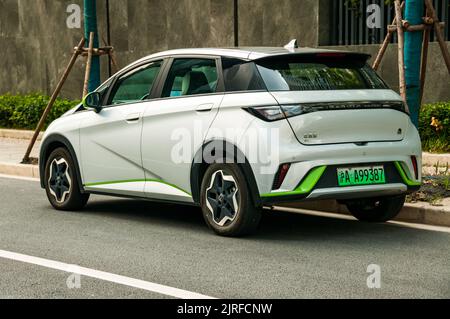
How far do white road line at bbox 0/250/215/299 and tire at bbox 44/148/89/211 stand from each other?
227 cm

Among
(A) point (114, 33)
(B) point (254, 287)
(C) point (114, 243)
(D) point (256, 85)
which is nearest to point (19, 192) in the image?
(C) point (114, 243)

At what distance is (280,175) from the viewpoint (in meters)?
7.81

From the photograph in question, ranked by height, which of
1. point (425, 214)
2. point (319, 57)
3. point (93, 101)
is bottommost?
point (425, 214)

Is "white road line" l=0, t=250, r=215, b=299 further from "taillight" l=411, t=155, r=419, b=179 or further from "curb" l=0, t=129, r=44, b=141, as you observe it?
"curb" l=0, t=129, r=44, b=141

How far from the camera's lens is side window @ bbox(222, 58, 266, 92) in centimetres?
814

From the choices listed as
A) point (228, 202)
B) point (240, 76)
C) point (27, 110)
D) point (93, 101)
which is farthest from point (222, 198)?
point (27, 110)

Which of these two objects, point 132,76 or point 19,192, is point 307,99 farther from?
point 19,192

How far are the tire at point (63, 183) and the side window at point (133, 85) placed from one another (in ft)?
2.88

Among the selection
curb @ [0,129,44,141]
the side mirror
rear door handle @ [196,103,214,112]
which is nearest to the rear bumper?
rear door handle @ [196,103,214,112]

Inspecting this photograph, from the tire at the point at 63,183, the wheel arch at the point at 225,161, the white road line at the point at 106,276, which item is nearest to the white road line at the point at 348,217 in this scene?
the wheel arch at the point at 225,161

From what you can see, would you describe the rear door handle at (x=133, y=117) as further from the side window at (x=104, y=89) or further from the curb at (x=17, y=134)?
the curb at (x=17, y=134)

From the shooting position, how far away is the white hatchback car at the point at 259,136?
25.7ft

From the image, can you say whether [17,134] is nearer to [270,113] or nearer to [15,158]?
[15,158]

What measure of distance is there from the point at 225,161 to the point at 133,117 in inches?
56.9
